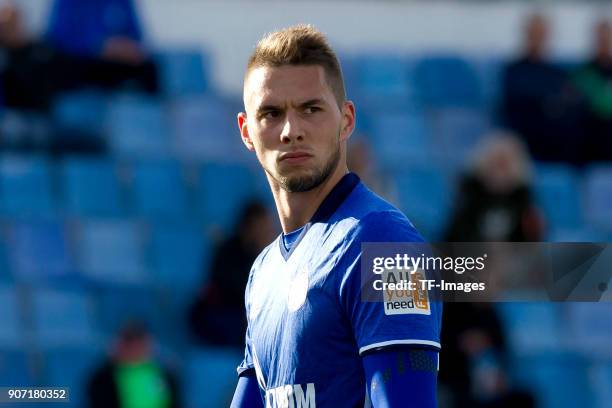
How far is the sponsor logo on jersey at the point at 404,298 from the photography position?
309cm

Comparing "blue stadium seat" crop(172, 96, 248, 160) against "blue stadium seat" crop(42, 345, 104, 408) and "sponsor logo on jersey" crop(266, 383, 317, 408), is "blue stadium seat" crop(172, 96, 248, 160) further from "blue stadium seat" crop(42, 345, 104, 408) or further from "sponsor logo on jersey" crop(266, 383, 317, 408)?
"sponsor logo on jersey" crop(266, 383, 317, 408)

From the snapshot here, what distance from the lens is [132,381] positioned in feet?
26.6

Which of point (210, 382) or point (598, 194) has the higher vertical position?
point (598, 194)

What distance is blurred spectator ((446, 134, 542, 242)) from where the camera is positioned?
9281 mm

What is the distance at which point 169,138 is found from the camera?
1035 cm

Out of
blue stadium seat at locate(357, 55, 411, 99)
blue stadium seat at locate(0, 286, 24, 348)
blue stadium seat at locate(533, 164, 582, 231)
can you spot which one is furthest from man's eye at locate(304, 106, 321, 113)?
blue stadium seat at locate(357, 55, 411, 99)

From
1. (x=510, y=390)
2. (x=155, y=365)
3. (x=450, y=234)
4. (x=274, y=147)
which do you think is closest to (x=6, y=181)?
(x=155, y=365)

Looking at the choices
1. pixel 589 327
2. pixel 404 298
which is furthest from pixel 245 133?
pixel 589 327

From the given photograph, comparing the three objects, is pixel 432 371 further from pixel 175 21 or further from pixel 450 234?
pixel 175 21

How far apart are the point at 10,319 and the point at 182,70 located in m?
2.88

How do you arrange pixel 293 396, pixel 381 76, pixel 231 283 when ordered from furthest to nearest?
pixel 381 76
pixel 231 283
pixel 293 396

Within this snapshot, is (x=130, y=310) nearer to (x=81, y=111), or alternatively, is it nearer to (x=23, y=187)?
(x=23, y=187)

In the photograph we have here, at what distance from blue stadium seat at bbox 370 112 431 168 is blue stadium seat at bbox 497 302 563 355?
1577mm

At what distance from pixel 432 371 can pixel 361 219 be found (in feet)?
1.32
